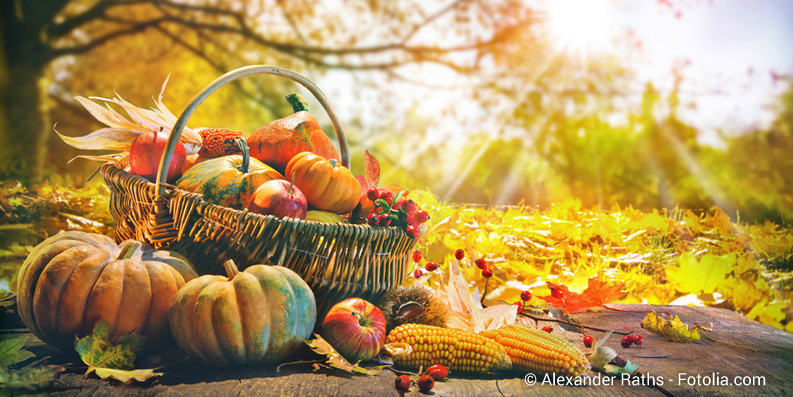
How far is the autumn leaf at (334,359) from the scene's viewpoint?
1452 mm

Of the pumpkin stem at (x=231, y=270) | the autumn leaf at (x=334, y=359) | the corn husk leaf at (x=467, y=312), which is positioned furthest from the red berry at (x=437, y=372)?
the pumpkin stem at (x=231, y=270)

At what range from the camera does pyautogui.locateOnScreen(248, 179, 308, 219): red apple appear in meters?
1.70

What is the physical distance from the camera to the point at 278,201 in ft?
5.59

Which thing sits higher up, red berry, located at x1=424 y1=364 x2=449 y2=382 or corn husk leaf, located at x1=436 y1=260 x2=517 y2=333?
corn husk leaf, located at x1=436 y1=260 x2=517 y2=333

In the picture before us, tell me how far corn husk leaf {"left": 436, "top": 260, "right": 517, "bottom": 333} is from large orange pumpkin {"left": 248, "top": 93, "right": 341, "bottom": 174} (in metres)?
0.81

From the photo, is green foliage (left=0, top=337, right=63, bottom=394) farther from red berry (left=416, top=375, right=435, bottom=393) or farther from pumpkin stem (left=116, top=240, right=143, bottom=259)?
red berry (left=416, top=375, right=435, bottom=393)

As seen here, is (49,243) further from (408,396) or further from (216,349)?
(408,396)

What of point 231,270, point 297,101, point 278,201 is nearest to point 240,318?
point 231,270

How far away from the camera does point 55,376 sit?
4.34 feet

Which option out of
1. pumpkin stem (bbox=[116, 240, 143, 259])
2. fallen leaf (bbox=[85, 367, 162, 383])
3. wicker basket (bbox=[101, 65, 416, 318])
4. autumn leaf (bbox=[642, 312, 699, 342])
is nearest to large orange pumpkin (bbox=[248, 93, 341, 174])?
wicker basket (bbox=[101, 65, 416, 318])

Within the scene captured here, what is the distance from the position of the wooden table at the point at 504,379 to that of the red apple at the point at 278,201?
52 centimetres

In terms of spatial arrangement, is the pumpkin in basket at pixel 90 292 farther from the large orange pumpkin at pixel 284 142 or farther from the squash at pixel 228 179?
the large orange pumpkin at pixel 284 142

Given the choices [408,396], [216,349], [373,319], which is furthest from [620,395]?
[216,349]

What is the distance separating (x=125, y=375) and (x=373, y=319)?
2.33 feet
